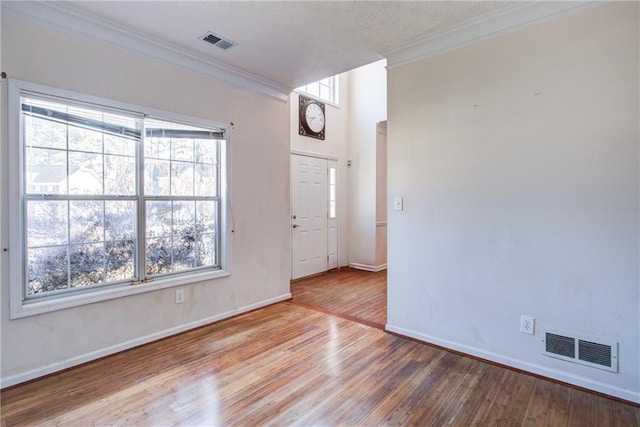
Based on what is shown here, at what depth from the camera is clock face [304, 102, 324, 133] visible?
206 inches

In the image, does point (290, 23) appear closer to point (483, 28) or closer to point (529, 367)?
point (483, 28)

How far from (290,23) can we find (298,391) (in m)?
2.60

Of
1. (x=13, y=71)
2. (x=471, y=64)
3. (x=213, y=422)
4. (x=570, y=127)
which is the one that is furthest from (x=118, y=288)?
(x=570, y=127)

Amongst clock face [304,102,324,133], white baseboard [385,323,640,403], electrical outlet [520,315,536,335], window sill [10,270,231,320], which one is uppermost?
clock face [304,102,324,133]

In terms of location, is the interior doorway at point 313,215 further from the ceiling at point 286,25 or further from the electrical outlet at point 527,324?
the electrical outlet at point 527,324

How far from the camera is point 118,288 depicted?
262cm

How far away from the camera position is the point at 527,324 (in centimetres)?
232

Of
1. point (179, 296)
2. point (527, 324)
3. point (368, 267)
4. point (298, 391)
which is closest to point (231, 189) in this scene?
point (179, 296)

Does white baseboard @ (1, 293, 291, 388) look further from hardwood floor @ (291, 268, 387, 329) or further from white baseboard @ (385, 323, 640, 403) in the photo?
white baseboard @ (385, 323, 640, 403)

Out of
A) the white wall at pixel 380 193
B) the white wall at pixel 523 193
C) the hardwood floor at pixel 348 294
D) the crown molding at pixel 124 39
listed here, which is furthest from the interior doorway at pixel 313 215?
the white wall at pixel 523 193

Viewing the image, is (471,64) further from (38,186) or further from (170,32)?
(38,186)

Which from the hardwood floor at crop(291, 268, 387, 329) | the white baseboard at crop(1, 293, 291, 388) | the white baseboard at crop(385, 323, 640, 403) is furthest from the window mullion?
the white baseboard at crop(385, 323, 640, 403)

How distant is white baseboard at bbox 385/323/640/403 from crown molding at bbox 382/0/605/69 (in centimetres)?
241

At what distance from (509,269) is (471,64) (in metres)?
1.61
